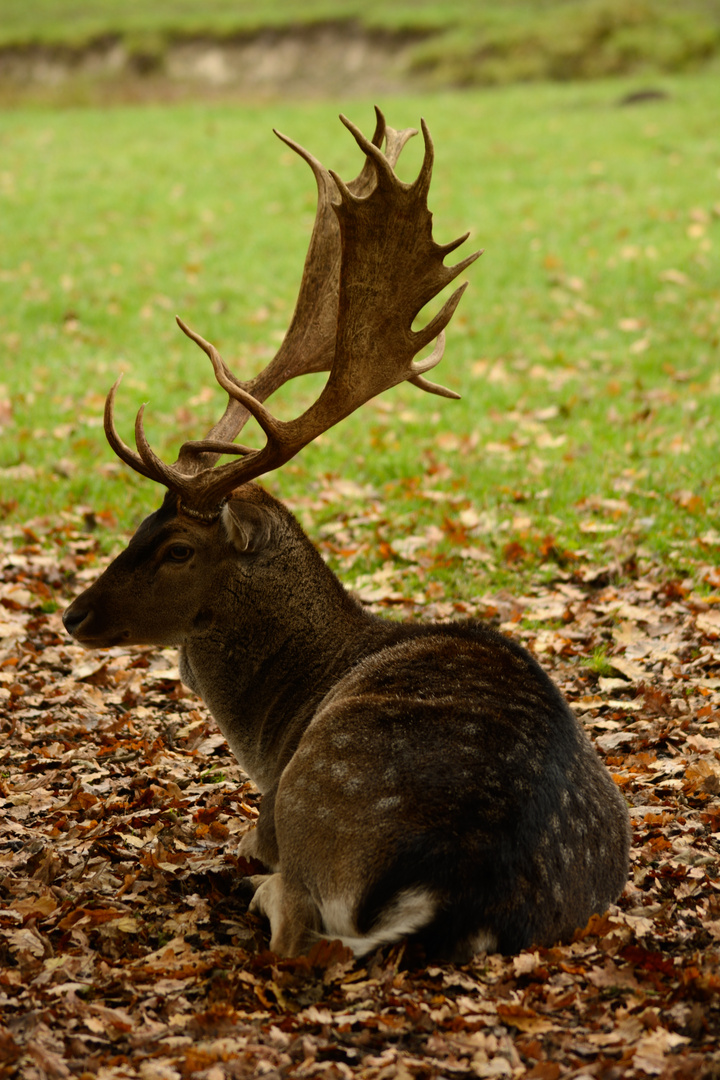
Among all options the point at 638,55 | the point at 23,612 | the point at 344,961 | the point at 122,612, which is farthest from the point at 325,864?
the point at 638,55

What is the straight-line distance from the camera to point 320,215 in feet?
19.3

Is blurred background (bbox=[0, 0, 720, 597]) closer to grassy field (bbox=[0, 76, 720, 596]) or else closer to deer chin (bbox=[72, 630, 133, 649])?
grassy field (bbox=[0, 76, 720, 596])

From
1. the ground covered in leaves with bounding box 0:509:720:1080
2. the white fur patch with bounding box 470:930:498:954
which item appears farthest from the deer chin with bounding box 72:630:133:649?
the white fur patch with bounding box 470:930:498:954

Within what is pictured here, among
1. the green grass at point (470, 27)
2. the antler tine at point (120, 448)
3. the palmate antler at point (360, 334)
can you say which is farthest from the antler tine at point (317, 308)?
the green grass at point (470, 27)

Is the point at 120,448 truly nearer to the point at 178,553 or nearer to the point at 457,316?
the point at 178,553

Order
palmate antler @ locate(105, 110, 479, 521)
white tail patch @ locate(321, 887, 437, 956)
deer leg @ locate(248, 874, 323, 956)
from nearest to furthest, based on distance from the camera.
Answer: white tail patch @ locate(321, 887, 437, 956)
deer leg @ locate(248, 874, 323, 956)
palmate antler @ locate(105, 110, 479, 521)

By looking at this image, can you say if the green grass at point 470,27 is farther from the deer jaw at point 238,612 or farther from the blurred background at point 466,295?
the deer jaw at point 238,612

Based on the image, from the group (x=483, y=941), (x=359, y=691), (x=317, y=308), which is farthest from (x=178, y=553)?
(x=483, y=941)

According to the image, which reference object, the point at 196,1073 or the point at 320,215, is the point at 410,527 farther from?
the point at 196,1073

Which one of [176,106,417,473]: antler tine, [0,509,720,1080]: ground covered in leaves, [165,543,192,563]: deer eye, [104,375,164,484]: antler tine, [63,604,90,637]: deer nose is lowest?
[0,509,720,1080]: ground covered in leaves

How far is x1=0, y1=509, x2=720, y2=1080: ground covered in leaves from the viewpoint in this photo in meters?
3.46

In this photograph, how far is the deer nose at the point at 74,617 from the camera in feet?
16.9

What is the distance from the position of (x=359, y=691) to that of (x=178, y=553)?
41.6 inches

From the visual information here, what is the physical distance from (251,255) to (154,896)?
15.4 meters
